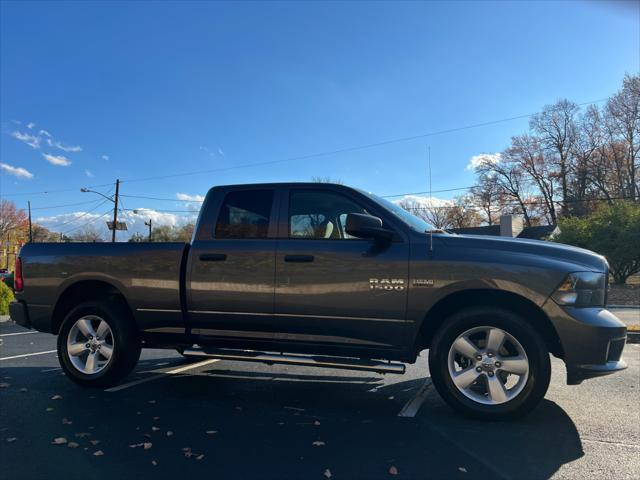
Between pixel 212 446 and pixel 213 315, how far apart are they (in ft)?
4.58

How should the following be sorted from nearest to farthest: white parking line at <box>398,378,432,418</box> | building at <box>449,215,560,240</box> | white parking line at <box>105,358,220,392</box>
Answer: white parking line at <box>398,378,432,418</box>
white parking line at <box>105,358,220,392</box>
building at <box>449,215,560,240</box>

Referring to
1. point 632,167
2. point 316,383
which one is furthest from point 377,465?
point 632,167

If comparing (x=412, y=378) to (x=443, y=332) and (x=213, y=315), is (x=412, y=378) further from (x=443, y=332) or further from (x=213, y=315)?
(x=213, y=315)

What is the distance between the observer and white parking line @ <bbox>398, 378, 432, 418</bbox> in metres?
3.95

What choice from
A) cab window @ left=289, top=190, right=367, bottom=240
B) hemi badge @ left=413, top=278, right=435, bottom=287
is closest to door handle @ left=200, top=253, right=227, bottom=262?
cab window @ left=289, top=190, right=367, bottom=240

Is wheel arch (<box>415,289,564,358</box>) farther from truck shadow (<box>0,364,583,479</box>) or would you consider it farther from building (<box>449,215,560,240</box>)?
building (<box>449,215,560,240</box>)

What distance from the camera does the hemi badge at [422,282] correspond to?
377 centimetres

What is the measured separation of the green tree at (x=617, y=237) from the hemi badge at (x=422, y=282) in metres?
25.4

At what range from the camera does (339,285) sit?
3.96m

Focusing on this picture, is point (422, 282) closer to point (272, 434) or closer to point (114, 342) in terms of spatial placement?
point (272, 434)

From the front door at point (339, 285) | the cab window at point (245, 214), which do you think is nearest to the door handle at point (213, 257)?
the cab window at point (245, 214)

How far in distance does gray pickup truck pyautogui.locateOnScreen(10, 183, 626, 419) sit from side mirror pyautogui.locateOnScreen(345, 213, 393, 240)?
0.01m

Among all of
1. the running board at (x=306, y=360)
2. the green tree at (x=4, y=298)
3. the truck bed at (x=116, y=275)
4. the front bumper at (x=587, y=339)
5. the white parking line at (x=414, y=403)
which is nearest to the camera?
the front bumper at (x=587, y=339)

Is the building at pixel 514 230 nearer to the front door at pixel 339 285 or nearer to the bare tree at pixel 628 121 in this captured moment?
the bare tree at pixel 628 121
